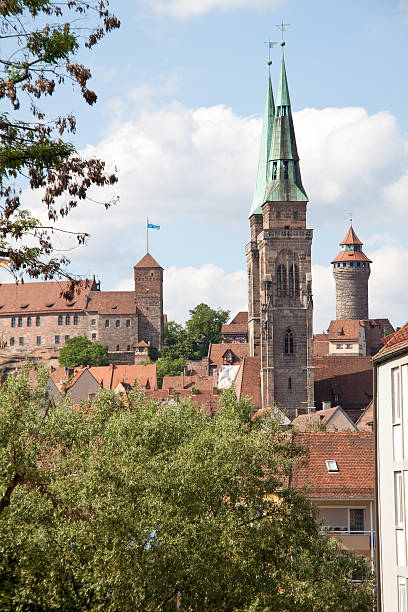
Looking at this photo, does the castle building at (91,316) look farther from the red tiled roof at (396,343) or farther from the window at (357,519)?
the red tiled roof at (396,343)

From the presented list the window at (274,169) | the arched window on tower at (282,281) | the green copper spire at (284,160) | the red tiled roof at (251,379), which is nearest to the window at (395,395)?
the red tiled roof at (251,379)

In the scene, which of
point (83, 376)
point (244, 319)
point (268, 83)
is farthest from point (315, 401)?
point (244, 319)

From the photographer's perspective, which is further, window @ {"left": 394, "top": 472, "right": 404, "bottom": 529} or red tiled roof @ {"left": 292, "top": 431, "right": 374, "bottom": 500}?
red tiled roof @ {"left": 292, "top": 431, "right": 374, "bottom": 500}

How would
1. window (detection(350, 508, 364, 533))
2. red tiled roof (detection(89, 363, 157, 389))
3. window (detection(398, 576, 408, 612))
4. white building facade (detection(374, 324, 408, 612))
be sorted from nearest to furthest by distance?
window (detection(398, 576, 408, 612)), white building facade (detection(374, 324, 408, 612)), window (detection(350, 508, 364, 533)), red tiled roof (detection(89, 363, 157, 389))

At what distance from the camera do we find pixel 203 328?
15375 centimetres

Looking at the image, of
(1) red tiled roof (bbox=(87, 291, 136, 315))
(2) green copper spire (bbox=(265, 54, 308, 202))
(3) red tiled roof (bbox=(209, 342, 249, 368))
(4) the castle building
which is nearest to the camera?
(2) green copper spire (bbox=(265, 54, 308, 202))

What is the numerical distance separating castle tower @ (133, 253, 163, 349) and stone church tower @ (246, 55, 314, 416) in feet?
148

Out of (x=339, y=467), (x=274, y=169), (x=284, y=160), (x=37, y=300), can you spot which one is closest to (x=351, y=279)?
(x=37, y=300)

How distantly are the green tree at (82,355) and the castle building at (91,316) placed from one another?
449 centimetres

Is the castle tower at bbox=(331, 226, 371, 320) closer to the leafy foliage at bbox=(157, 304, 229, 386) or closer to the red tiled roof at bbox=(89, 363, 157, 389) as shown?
the leafy foliage at bbox=(157, 304, 229, 386)

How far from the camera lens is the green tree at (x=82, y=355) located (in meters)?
149

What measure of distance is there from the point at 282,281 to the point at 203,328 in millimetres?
52296

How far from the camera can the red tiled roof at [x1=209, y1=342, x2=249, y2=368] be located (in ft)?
445

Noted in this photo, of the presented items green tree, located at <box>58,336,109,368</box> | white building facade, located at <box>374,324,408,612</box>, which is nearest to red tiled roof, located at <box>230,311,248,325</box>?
green tree, located at <box>58,336,109,368</box>
